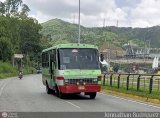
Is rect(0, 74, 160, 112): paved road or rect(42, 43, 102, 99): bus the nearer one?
rect(0, 74, 160, 112): paved road

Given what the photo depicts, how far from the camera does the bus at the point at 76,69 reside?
23609 mm

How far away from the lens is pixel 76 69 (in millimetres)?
23953

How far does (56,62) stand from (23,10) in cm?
9741

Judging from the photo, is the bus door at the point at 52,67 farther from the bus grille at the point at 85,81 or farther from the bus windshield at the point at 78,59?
the bus grille at the point at 85,81

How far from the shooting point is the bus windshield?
24219mm

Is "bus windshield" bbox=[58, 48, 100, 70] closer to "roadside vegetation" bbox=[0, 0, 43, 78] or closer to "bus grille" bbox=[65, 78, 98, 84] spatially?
"bus grille" bbox=[65, 78, 98, 84]

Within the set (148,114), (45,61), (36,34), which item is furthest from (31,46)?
(148,114)

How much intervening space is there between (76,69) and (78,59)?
2.42 feet

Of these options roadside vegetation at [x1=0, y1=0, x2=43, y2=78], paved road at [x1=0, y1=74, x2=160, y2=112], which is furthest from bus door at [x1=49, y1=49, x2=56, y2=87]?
roadside vegetation at [x1=0, y1=0, x2=43, y2=78]

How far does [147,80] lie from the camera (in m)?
29.0

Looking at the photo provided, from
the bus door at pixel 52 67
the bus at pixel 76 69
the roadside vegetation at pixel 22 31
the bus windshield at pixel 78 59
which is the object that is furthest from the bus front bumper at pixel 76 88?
the roadside vegetation at pixel 22 31

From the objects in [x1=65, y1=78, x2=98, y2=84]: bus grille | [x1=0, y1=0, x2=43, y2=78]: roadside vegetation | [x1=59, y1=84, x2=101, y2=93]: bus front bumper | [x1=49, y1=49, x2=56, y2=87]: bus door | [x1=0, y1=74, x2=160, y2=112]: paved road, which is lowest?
[x1=0, y1=74, x2=160, y2=112]: paved road

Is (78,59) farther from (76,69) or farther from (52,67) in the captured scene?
(52,67)

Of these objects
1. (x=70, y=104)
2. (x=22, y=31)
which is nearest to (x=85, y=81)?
(x=70, y=104)
